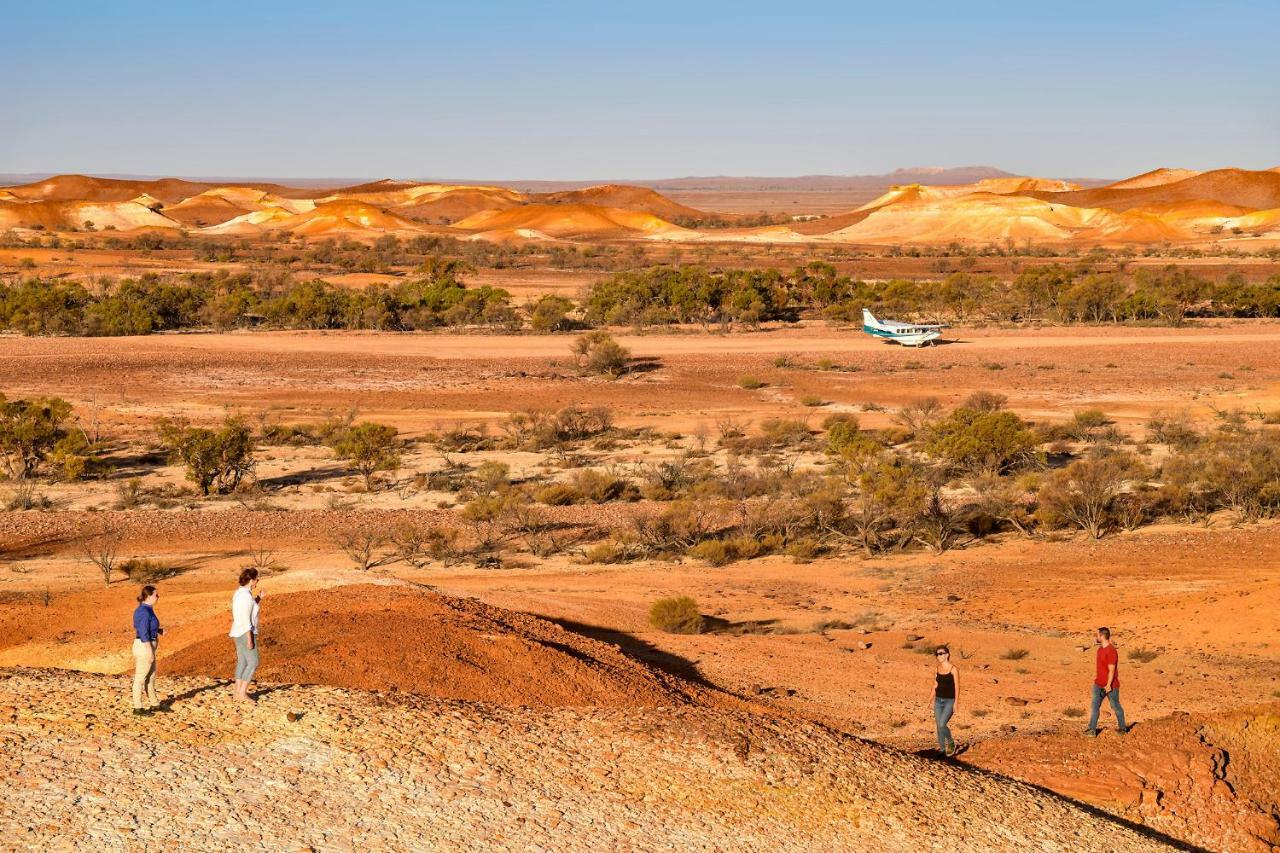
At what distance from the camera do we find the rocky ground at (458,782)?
916 cm

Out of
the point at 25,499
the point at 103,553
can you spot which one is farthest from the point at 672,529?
the point at 25,499

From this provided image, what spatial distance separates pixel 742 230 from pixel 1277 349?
307 feet

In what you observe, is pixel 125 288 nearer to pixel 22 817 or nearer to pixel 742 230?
pixel 22 817

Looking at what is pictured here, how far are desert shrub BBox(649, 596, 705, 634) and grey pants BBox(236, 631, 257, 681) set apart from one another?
24.9 ft

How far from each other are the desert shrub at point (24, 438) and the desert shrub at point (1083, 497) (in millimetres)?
21887

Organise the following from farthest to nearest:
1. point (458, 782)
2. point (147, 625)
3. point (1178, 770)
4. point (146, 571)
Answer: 1. point (146, 571)
2. point (1178, 770)
3. point (147, 625)
4. point (458, 782)

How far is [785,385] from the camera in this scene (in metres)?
44.8

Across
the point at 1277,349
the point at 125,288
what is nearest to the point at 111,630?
the point at 1277,349

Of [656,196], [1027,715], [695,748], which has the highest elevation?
[656,196]

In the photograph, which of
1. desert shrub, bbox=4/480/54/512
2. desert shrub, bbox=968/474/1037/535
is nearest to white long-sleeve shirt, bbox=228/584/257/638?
desert shrub, bbox=968/474/1037/535

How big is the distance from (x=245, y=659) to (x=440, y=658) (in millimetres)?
2410

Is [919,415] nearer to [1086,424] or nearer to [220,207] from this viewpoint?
[1086,424]

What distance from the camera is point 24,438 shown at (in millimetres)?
30172

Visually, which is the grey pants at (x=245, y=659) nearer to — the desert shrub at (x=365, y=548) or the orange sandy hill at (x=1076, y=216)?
the desert shrub at (x=365, y=548)
